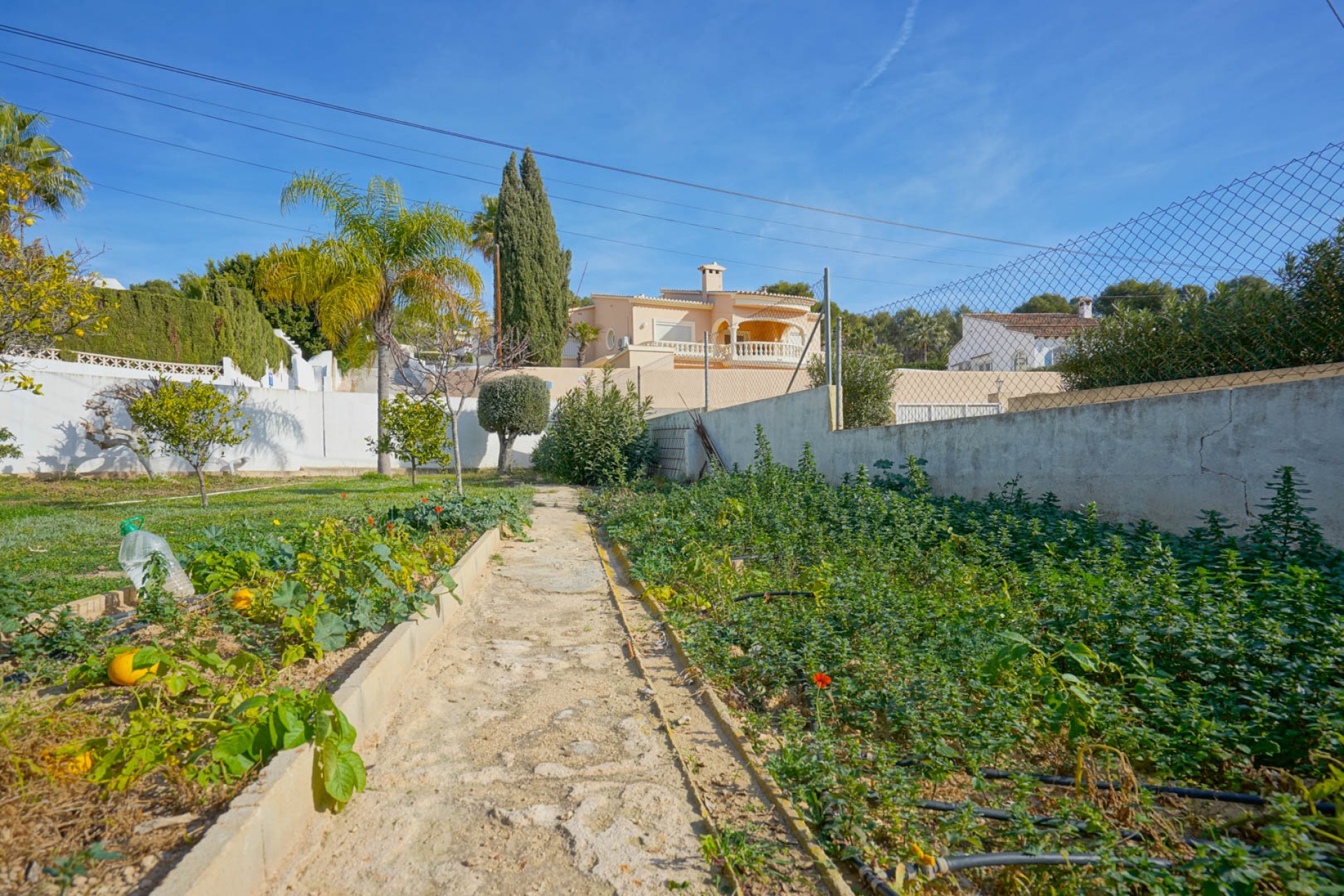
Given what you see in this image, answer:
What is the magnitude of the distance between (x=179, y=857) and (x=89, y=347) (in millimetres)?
23488

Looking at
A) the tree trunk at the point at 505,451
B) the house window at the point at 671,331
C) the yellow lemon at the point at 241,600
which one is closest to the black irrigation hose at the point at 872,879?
the yellow lemon at the point at 241,600

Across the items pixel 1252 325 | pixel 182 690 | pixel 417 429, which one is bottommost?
pixel 182 690

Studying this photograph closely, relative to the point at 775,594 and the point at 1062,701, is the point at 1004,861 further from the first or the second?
the point at 775,594

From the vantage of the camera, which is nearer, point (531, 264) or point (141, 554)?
point (141, 554)

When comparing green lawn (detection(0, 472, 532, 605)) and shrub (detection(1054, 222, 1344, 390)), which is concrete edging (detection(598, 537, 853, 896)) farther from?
shrub (detection(1054, 222, 1344, 390))

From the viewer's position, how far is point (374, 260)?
628 inches

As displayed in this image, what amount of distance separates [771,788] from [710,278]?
35.3 meters

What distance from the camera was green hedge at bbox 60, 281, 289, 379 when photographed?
65.3 feet

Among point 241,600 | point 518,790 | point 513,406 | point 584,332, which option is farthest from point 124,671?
point 584,332

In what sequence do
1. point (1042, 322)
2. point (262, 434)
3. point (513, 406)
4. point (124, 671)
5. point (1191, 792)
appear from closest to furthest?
point (1191, 792) < point (124, 671) < point (1042, 322) < point (262, 434) < point (513, 406)

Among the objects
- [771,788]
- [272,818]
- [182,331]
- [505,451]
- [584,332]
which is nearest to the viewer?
[272,818]

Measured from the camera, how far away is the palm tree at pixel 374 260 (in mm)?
15773

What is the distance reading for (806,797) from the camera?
2.29 meters

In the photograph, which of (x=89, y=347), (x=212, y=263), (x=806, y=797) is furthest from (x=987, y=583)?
(x=212, y=263)
